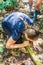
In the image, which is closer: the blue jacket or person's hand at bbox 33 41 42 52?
the blue jacket

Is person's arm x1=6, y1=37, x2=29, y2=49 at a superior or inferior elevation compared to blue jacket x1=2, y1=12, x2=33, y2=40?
inferior

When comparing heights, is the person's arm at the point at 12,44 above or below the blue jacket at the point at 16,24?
below

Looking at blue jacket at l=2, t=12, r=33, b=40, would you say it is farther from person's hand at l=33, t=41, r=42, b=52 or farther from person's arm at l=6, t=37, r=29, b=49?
person's hand at l=33, t=41, r=42, b=52

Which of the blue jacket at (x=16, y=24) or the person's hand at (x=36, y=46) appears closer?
the blue jacket at (x=16, y=24)

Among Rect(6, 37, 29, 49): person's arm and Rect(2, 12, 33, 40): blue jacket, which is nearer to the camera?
Rect(2, 12, 33, 40): blue jacket

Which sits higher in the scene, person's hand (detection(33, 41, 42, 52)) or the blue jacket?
the blue jacket

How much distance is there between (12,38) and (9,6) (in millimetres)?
2520

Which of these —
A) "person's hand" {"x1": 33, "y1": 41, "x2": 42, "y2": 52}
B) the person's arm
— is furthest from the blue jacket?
"person's hand" {"x1": 33, "y1": 41, "x2": 42, "y2": 52}

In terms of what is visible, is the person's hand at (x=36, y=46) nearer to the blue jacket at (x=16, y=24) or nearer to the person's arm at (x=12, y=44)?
the person's arm at (x=12, y=44)

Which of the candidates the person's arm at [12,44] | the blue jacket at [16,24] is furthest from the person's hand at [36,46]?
the blue jacket at [16,24]

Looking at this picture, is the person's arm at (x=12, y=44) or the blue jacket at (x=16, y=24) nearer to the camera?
the blue jacket at (x=16, y=24)

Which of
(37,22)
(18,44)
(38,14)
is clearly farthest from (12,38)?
(38,14)

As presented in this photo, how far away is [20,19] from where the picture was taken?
3898mm

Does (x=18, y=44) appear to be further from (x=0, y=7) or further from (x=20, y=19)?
(x=0, y=7)
